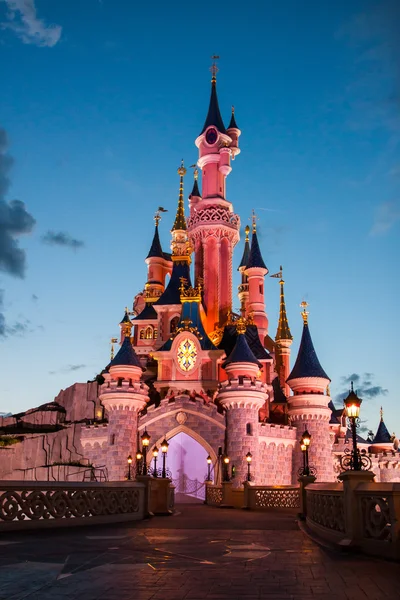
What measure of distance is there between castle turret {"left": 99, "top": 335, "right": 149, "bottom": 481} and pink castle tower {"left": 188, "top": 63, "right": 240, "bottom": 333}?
9535 mm

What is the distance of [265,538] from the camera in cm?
1105

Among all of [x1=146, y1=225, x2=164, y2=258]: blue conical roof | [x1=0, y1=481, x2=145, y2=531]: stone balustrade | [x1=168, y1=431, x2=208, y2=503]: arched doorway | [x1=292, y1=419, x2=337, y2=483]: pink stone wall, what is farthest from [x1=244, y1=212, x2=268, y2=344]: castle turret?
[x1=0, y1=481, x2=145, y2=531]: stone balustrade

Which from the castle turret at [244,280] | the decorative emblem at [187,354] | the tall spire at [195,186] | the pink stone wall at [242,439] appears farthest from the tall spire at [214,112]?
the pink stone wall at [242,439]

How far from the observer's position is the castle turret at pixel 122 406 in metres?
34.4

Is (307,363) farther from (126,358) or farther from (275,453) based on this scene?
(126,358)

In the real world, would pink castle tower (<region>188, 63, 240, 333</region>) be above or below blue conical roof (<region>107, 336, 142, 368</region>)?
above

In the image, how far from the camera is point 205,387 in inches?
1515

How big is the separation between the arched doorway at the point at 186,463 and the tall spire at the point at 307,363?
7.36 meters

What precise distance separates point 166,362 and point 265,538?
28.7m

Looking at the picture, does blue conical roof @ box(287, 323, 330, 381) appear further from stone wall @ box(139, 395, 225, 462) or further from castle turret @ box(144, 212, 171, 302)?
castle turret @ box(144, 212, 171, 302)

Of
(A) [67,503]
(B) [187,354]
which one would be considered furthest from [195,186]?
(A) [67,503]

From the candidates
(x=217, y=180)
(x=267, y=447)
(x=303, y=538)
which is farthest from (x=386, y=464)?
(x=303, y=538)

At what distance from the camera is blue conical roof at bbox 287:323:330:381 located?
126 ft

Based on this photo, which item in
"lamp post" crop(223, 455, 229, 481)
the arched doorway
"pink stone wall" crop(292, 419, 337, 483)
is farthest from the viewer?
the arched doorway
